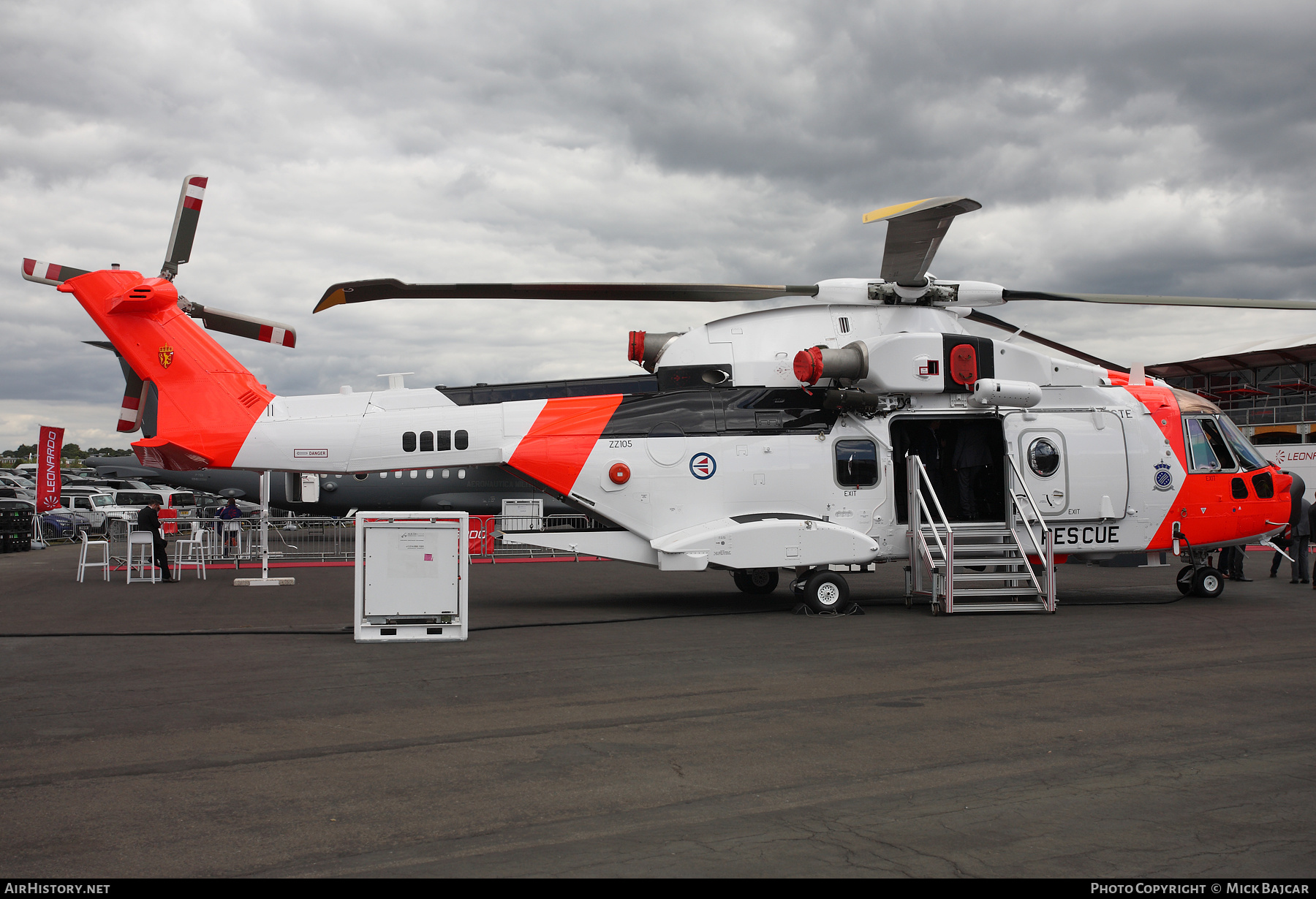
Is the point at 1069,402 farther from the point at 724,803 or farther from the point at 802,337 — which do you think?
the point at 724,803

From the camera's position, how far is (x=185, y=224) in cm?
1608

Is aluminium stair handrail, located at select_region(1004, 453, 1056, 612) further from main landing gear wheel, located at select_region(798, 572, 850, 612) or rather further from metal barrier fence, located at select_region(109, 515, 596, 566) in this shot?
metal barrier fence, located at select_region(109, 515, 596, 566)

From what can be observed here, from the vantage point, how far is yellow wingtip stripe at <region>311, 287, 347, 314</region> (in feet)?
37.9

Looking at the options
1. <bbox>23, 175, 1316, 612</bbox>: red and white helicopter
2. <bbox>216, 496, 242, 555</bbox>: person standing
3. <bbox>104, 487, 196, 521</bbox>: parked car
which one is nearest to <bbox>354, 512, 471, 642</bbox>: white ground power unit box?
<bbox>23, 175, 1316, 612</bbox>: red and white helicopter

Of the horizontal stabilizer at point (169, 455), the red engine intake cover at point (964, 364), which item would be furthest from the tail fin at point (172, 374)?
the red engine intake cover at point (964, 364)

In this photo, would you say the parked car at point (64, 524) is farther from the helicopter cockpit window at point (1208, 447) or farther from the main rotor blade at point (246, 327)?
the helicopter cockpit window at point (1208, 447)

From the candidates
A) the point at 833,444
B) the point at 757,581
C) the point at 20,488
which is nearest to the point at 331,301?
the point at 833,444

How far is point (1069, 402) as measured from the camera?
14961 millimetres

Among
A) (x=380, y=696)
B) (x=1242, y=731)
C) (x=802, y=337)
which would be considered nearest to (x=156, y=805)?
(x=380, y=696)

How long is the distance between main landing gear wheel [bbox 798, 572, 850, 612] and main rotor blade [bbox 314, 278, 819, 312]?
4.32 meters

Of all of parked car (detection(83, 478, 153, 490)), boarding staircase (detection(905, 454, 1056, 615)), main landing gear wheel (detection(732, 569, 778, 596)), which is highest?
parked car (detection(83, 478, 153, 490))

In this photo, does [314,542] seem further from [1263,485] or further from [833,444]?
[1263,485]

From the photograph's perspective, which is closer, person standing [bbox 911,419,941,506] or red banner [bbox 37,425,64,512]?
person standing [bbox 911,419,941,506]

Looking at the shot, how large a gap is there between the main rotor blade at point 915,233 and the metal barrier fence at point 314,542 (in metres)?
11.4
